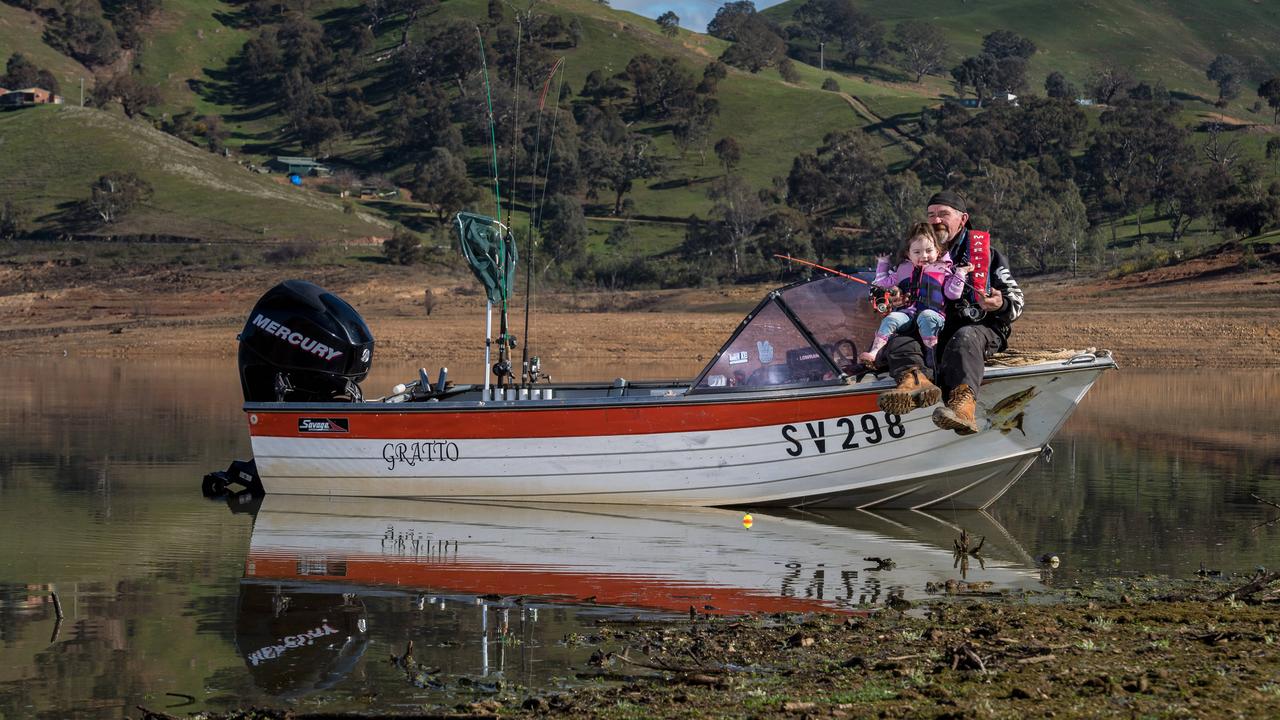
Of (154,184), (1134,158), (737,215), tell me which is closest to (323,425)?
(737,215)

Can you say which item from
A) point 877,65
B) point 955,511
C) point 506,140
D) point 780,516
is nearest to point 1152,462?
point 955,511

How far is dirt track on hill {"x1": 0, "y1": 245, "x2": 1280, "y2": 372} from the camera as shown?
133 feet

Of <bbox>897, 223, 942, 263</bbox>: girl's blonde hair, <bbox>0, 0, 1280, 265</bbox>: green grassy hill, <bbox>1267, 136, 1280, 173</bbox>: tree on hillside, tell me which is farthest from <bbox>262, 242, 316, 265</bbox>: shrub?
<bbox>1267, 136, 1280, 173</bbox>: tree on hillside

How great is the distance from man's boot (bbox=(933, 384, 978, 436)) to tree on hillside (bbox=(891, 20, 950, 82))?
17670 cm

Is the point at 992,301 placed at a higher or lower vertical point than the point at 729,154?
lower

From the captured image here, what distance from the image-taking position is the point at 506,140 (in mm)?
121688

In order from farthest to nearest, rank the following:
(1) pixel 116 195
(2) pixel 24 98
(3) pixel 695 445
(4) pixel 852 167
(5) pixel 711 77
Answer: (5) pixel 711 77, (2) pixel 24 98, (4) pixel 852 167, (1) pixel 116 195, (3) pixel 695 445

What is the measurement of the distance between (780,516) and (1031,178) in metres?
83.1

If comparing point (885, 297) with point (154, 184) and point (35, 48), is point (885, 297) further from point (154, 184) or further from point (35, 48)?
point (35, 48)

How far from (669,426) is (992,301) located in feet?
10.6

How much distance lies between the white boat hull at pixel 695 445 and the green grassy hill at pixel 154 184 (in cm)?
6504

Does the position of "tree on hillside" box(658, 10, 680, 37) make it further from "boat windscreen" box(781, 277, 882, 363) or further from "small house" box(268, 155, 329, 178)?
"boat windscreen" box(781, 277, 882, 363)

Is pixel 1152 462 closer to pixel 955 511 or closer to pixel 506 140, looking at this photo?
pixel 955 511

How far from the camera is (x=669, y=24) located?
179 meters
